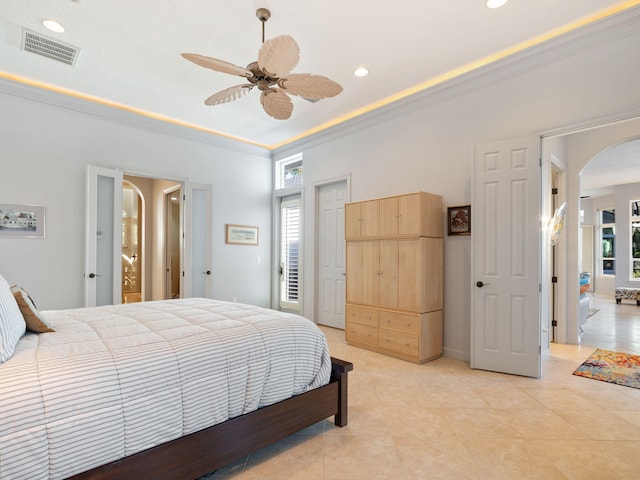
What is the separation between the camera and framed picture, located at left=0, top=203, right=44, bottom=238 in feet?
12.6

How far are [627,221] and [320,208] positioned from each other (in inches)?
332

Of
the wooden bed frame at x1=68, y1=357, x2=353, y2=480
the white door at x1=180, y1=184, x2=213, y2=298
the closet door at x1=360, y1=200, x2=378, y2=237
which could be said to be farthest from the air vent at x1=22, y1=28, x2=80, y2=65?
the wooden bed frame at x1=68, y1=357, x2=353, y2=480

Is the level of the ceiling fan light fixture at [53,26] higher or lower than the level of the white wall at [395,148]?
higher

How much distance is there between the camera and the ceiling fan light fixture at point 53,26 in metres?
2.88

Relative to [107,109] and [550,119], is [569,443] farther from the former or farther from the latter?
[107,109]

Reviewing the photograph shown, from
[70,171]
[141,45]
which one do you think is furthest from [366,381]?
[70,171]

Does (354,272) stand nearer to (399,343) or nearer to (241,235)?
(399,343)

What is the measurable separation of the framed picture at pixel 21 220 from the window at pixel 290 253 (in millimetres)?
3536

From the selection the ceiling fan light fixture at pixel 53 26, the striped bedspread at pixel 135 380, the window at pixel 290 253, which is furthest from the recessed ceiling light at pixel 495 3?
the window at pixel 290 253

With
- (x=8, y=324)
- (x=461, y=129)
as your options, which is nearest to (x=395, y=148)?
(x=461, y=129)

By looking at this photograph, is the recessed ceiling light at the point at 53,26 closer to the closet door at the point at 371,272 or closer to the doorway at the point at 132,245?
the closet door at the point at 371,272

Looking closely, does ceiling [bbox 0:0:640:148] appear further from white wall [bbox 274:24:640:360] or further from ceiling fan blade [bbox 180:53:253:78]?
ceiling fan blade [bbox 180:53:253:78]

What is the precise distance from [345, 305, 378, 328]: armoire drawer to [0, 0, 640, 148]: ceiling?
275 centimetres

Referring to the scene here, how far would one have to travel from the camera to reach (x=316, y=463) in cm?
193
